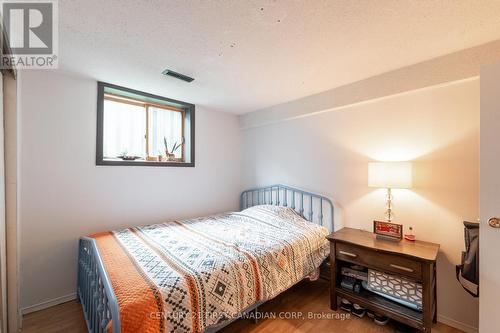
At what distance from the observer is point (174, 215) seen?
300 cm

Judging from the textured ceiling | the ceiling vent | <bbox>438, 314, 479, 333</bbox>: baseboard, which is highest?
the textured ceiling

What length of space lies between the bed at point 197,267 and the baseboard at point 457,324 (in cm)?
107

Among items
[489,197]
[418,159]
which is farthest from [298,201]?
[489,197]

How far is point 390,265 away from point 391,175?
0.76m

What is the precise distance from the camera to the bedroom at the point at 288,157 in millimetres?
1419

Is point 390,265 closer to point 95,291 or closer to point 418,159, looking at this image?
point 418,159

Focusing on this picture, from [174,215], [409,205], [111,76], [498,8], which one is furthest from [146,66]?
[409,205]

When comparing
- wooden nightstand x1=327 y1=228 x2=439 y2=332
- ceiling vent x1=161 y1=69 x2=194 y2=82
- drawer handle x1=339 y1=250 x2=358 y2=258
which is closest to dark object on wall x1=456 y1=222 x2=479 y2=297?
wooden nightstand x1=327 y1=228 x2=439 y2=332

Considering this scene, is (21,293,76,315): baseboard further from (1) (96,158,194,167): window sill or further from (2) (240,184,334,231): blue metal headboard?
(2) (240,184,334,231): blue metal headboard

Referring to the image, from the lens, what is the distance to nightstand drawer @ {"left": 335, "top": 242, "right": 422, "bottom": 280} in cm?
172

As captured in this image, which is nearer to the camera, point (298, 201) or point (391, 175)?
point (391, 175)

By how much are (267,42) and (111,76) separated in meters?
1.69

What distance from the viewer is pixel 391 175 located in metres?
1.98

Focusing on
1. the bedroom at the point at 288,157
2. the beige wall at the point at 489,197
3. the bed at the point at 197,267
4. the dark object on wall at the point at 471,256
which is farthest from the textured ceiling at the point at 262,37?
the bed at the point at 197,267
